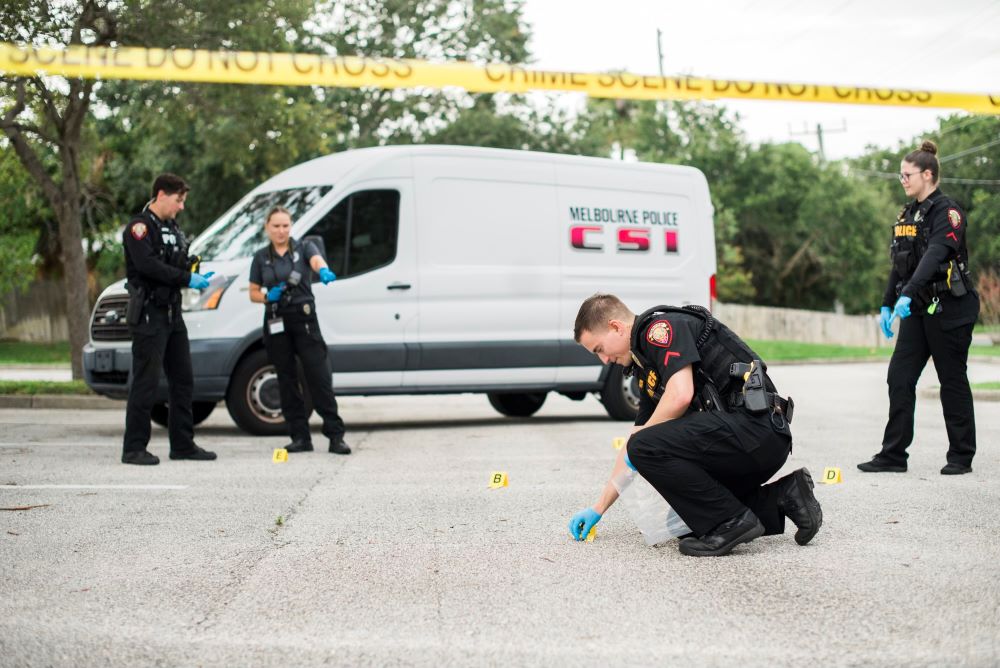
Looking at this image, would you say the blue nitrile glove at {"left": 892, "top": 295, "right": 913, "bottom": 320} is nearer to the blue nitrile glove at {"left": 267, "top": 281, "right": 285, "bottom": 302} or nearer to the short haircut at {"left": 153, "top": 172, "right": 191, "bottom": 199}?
the blue nitrile glove at {"left": 267, "top": 281, "right": 285, "bottom": 302}

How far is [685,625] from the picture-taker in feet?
13.2

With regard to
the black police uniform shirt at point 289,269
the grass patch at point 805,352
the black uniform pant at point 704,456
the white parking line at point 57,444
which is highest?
the black police uniform shirt at point 289,269

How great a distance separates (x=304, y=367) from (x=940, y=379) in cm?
434

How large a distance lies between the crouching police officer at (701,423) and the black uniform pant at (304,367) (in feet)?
13.7

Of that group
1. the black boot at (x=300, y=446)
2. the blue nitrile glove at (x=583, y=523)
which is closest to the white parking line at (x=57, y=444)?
the black boot at (x=300, y=446)

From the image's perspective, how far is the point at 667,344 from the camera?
200 inches

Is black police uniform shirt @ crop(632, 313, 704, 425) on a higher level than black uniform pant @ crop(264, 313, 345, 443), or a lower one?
higher

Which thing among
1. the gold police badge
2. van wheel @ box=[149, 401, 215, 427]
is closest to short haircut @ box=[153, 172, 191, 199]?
van wheel @ box=[149, 401, 215, 427]

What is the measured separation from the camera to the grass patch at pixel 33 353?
88.3ft

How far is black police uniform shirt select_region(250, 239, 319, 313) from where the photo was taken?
911cm

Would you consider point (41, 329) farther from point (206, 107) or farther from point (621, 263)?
point (621, 263)

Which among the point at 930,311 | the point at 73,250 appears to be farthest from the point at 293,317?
the point at 73,250

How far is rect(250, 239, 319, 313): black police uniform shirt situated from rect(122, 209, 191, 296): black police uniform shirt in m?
0.65

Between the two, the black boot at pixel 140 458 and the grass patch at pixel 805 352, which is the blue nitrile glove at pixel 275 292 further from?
the grass patch at pixel 805 352
